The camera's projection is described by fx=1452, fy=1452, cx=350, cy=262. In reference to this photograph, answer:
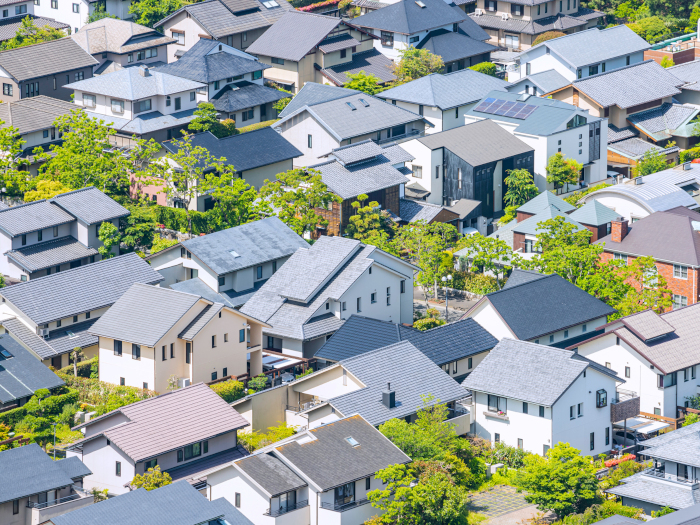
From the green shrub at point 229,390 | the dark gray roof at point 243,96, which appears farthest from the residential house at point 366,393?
the dark gray roof at point 243,96

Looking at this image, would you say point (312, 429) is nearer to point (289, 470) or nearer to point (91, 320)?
point (289, 470)

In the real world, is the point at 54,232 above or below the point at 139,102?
below

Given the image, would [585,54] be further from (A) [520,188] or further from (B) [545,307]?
(B) [545,307]

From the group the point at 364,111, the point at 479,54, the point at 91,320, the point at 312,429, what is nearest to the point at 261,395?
the point at 312,429

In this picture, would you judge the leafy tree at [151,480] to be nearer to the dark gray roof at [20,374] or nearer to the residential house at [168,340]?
the residential house at [168,340]

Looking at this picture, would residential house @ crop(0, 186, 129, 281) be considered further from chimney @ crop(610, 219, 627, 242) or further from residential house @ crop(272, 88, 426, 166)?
chimney @ crop(610, 219, 627, 242)

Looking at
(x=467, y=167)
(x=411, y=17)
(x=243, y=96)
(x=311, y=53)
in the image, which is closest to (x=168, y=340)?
(x=467, y=167)
